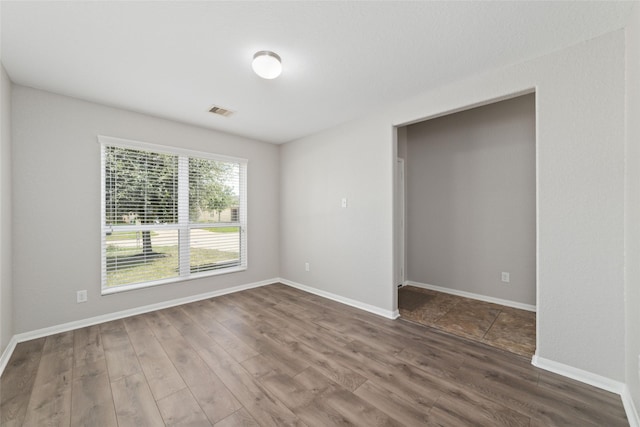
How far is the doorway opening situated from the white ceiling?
52.7 inches

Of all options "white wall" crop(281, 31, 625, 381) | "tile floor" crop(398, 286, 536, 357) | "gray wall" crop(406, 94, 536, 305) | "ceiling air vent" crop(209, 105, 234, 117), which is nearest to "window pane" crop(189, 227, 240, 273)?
"ceiling air vent" crop(209, 105, 234, 117)

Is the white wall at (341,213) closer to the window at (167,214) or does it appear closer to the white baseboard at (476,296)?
the window at (167,214)

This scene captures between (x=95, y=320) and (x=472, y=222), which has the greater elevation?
(x=472, y=222)

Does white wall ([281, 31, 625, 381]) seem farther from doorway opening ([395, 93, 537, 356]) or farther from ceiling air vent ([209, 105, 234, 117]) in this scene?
ceiling air vent ([209, 105, 234, 117])

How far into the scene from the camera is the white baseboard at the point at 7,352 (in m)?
2.08

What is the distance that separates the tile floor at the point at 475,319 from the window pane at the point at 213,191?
2935mm

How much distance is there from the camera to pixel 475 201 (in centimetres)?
369

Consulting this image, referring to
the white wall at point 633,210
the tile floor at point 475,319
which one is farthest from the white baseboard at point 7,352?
the white wall at point 633,210

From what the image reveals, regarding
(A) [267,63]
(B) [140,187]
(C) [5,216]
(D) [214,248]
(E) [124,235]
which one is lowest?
(D) [214,248]

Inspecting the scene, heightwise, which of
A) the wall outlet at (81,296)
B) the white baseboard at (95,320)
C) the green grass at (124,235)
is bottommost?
the white baseboard at (95,320)

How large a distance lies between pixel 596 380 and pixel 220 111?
14.0 ft

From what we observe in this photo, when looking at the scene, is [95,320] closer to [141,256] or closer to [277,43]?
[141,256]

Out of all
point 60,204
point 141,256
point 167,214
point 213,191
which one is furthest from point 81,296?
point 213,191

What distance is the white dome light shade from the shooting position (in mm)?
2031
